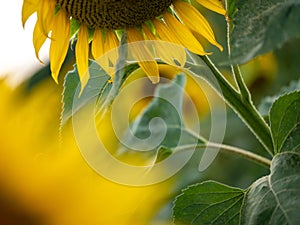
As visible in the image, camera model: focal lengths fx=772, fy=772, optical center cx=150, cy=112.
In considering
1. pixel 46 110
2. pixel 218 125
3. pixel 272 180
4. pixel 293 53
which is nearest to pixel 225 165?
pixel 218 125

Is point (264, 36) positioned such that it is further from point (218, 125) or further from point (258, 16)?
point (218, 125)

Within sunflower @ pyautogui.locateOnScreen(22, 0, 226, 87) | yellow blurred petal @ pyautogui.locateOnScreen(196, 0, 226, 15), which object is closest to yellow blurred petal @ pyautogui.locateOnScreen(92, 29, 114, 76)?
sunflower @ pyautogui.locateOnScreen(22, 0, 226, 87)

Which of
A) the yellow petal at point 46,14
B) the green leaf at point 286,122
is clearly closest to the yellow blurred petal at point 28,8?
the yellow petal at point 46,14

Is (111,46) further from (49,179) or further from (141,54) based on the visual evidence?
(49,179)

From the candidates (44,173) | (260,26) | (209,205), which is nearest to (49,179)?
(44,173)

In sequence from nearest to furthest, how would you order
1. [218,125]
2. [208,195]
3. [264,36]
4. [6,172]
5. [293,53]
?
[264,36] < [208,195] < [6,172] < [218,125] < [293,53]

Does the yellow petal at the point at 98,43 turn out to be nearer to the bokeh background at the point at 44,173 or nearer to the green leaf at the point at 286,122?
the bokeh background at the point at 44,173
